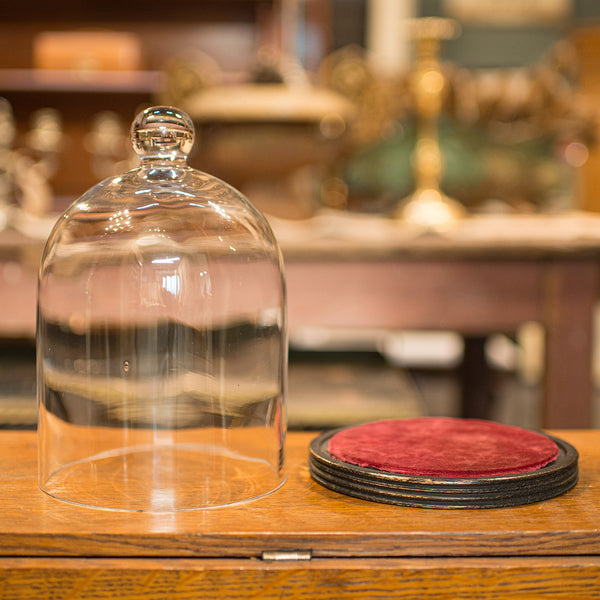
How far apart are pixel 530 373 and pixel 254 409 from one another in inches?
122

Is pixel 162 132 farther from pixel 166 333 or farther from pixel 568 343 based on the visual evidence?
pixel 568 343

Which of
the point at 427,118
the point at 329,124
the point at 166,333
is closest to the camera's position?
the point at 166,333

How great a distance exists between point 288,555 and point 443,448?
158 mm

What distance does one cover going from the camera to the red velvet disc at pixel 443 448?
535 mm

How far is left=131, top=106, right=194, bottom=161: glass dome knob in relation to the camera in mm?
565

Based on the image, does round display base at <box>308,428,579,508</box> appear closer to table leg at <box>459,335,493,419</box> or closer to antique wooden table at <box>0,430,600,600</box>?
antique wooden table at <box>0,430,600,600</box>

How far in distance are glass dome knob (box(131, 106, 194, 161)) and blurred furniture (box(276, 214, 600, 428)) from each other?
84 centimetres

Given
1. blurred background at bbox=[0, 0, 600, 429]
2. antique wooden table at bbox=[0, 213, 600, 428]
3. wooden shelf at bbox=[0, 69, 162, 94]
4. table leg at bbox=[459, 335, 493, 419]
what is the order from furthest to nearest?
wooden shelf at bbox=[0, 69, 162, 94] → table leg at bbox=[459, 335, 493, 419] → blurred background at bbox=[0, 0, 600, 429] → antique wooden table at bbox=[0, 213, 600, 428]

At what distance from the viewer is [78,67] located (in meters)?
3.07

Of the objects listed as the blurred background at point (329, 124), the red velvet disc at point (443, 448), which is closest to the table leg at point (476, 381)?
the blurred background at point (329, 124)

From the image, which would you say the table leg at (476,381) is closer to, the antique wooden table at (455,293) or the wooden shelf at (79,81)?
the antique wooden table at (455,293)

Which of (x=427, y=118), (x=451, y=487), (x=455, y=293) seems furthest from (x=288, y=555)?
(x=427, y=118)

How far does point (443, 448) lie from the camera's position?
58 centimetres

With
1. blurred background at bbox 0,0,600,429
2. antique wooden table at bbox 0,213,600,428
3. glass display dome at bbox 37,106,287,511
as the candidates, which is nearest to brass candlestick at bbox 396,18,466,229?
blurred background at bbox 0,0,600,429
